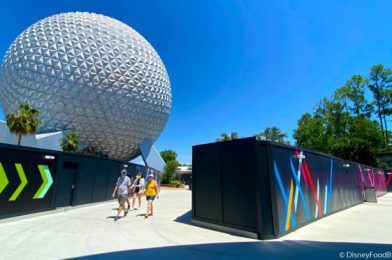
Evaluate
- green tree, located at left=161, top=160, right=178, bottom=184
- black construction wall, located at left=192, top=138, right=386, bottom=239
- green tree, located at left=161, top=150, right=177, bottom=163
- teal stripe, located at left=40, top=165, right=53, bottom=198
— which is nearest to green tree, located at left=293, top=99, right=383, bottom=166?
green tree, located at left=161, top=160, right=178, bottom=184

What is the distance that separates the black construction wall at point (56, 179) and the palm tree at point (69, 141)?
448 inches

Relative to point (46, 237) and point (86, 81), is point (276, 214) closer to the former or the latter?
point (46, 237)

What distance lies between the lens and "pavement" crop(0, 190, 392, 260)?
4.41 meters

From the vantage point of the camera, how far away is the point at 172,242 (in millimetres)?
5367

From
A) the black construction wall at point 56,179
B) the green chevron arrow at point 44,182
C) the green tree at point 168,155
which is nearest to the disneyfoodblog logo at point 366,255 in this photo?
the black construction wall at point 56,179

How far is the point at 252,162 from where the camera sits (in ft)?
19.9

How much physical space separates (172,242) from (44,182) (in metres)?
7.13

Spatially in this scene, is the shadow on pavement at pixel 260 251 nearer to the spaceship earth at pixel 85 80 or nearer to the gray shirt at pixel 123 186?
the gray shirt at pixel 123 186

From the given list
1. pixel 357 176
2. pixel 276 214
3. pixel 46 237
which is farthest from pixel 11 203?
pixel 357 176

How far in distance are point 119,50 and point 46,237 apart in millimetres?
26500

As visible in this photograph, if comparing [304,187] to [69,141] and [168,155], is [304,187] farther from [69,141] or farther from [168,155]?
[168,155]

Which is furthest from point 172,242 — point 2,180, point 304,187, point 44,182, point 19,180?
point 44,182

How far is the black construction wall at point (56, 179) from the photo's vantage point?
25.2 ft

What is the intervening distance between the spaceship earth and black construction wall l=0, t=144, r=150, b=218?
44.9ft
